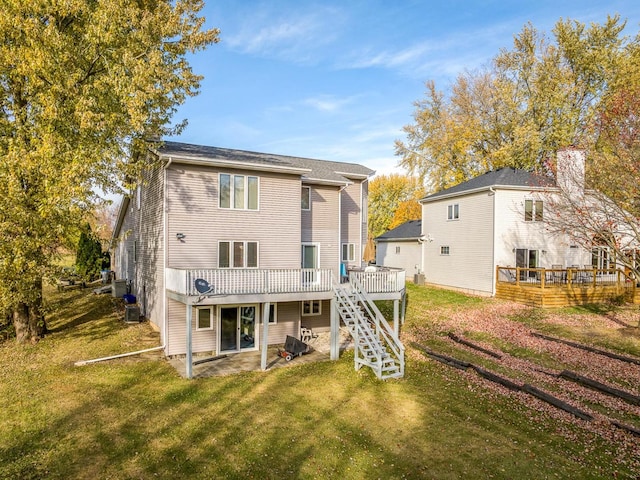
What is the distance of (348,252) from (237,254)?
674 centimetres

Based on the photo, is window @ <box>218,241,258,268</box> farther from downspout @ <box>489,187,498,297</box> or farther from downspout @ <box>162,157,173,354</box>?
downspout @ <box>489,187,498,297</box>

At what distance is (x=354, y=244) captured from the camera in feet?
65.5

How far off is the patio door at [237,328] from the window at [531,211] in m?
18.3

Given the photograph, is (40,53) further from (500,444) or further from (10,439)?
(500,444)

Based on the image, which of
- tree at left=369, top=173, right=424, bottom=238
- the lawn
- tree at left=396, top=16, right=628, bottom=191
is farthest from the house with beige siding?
tree at left=369, top=173, right=424, bottom=238

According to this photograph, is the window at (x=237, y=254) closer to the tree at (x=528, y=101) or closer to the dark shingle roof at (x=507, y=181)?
the dark shingle roof at (x=507, y=181)

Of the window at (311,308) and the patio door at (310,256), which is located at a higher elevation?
the patio door at (310,256)

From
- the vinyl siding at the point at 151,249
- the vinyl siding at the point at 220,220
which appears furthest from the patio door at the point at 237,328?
the vinyl siding at the point at 151,249

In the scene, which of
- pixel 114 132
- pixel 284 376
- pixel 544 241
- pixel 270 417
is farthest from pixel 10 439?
pixel 544 241

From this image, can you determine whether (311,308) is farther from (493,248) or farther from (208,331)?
(493,248)

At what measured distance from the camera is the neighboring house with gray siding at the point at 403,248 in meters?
31.1

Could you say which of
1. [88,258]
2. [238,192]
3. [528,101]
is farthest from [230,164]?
[528,101]

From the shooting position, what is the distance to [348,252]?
19.9m

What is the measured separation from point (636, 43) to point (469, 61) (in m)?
12.3
